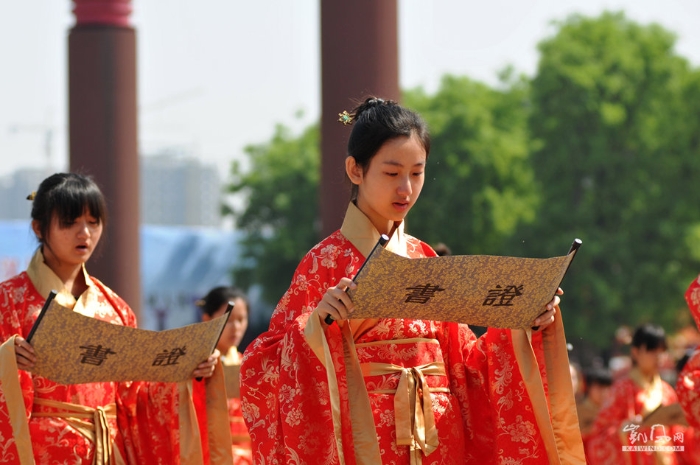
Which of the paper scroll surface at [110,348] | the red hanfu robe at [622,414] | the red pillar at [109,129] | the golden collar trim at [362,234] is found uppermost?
the red pillar at [109,129]

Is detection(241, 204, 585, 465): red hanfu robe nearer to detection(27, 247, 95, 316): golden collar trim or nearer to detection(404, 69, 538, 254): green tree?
detection(27, 247, 95, 316): golden collar trim

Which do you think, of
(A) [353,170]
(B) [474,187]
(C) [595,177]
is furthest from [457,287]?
(B) [474,187]

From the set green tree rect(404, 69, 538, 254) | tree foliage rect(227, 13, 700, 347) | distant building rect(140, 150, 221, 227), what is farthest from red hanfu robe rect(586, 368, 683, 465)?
distant building rect(140, 150, 221, 227)

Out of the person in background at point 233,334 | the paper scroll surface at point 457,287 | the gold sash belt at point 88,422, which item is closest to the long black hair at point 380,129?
the paper scroll surface at point 457,287

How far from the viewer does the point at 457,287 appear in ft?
13.4

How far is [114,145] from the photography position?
9.52 metres

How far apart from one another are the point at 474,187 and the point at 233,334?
71.4ft

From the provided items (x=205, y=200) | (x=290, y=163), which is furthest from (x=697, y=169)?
(x=205, y=200)

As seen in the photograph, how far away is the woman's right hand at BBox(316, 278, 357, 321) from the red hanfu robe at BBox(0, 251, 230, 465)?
4.29 ft

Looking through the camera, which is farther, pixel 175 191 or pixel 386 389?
pixel 175 191

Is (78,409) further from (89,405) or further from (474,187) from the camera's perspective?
(474,187)

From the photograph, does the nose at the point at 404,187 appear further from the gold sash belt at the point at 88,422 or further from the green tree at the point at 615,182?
the green tree at the point at 615,182

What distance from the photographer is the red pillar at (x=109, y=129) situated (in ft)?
31.1

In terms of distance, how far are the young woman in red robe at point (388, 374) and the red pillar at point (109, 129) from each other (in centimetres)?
529
